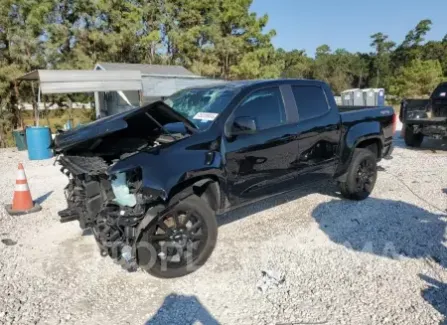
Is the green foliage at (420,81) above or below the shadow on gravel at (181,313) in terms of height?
above

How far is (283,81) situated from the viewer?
14.9 ft

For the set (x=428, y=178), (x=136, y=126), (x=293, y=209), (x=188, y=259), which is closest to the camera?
(x=188, y=259)

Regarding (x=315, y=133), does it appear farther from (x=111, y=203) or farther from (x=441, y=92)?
(x=441, y=92)

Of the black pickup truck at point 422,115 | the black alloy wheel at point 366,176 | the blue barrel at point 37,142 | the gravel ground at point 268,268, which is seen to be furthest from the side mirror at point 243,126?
the blue barrel at point 37,142

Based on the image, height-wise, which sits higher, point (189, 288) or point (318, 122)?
point (318, 122)

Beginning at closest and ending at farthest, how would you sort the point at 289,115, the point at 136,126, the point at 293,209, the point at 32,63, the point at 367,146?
the point at 136,126
the point at 289,115
the point at 293,209
the point at 367,146
the point at 32,63

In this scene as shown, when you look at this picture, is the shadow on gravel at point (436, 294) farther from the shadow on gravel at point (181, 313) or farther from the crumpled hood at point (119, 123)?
the crumpled hood at point (119, 123)

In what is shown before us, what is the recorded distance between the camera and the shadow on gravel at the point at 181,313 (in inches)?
113

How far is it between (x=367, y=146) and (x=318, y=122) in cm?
145

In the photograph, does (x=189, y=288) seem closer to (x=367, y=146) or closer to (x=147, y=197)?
(x=147, y=197)

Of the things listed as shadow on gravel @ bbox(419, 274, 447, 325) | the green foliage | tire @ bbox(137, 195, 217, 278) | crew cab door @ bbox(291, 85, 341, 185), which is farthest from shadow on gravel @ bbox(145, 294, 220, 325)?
the green foliage

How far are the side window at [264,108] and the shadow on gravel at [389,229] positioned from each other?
152cm

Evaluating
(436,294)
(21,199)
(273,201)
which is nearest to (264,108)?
(273,201)

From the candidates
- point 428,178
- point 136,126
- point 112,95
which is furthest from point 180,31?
point 136,126
